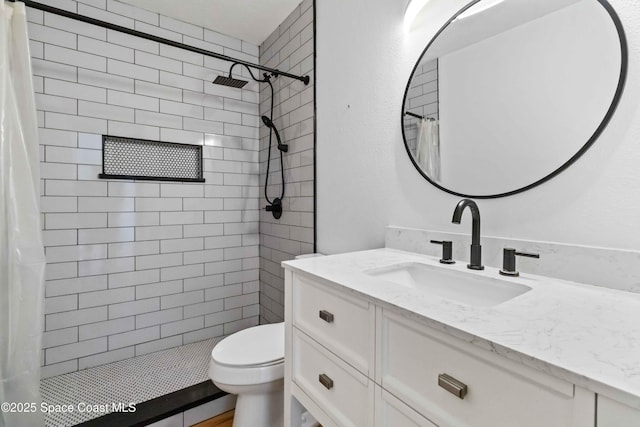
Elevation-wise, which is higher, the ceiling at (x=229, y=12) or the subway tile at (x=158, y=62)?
the ceiling at (x=229, y=12)

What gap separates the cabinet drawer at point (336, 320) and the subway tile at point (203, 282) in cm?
158

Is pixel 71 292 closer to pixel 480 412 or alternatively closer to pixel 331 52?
pixel 331 52

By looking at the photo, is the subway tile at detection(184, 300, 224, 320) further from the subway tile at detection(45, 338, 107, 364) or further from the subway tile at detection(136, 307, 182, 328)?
the subway tile at detection(45, 338, 107, 364)

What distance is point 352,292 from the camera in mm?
828

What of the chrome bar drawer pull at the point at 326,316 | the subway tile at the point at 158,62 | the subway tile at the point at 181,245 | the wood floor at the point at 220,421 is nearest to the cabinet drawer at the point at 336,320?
the chrome bar drawer pull at the point at 326,316

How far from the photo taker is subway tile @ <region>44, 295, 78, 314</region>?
1921mm

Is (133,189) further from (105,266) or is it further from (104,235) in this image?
(105,266)

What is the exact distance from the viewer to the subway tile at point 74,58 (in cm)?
190

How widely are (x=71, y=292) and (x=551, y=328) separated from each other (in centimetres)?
248

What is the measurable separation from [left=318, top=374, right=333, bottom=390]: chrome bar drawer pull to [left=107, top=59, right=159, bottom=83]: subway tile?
2258 mm

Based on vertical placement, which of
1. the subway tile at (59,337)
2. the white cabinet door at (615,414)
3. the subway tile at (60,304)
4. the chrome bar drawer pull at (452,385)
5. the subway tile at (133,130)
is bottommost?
the subway tile at (59,337)

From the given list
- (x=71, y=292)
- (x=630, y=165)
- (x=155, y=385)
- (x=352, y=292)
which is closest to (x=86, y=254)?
(x=71, y=292)

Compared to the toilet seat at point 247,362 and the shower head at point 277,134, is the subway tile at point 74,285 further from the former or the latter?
the shower head at point 277,134

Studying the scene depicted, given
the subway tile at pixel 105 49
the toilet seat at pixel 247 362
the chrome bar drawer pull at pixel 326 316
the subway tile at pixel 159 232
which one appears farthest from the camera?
the subway tile at pixel 159 232
